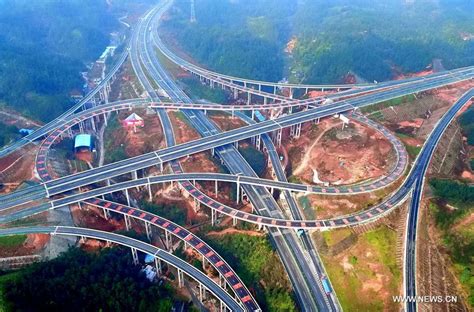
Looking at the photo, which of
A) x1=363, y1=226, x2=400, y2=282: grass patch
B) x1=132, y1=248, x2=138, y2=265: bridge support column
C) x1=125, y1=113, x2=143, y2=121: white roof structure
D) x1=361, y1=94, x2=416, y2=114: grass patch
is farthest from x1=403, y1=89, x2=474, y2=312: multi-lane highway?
x1=125, y1=113, x2=143, y2=121: white roof structure

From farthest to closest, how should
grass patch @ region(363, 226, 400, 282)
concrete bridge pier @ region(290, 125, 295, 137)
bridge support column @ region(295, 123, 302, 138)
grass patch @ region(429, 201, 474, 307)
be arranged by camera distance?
concrete bridge pier @ region(290, 125, 295, 137) < bridge support column @ region(295, 123, 302, 138) < grass patch @ region(363, 226, 400, 282) < grass patch @ region(429, 201, 474, 307)

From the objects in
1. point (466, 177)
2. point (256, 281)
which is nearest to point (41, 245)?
point (256, 281)

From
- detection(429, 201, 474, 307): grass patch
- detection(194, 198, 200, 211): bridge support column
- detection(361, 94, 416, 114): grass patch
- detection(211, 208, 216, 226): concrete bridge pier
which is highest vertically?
detection(361, 94, 416, 114): grass patch

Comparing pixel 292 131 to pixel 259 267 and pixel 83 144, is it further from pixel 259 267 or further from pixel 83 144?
pixel 83 144

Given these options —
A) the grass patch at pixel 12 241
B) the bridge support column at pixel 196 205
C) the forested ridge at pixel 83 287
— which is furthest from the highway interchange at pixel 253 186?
the forested ridge at pixel 83 287

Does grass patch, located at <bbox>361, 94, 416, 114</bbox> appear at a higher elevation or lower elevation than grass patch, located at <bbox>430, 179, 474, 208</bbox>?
higher

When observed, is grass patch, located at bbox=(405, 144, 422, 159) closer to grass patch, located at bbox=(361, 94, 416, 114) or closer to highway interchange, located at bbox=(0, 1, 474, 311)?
highway interchange, located at bbox=(0, 1, 474, 311)

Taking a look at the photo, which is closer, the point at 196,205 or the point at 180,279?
the point at 180,279

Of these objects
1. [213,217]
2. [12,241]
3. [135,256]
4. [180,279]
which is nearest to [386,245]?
[213,217]
